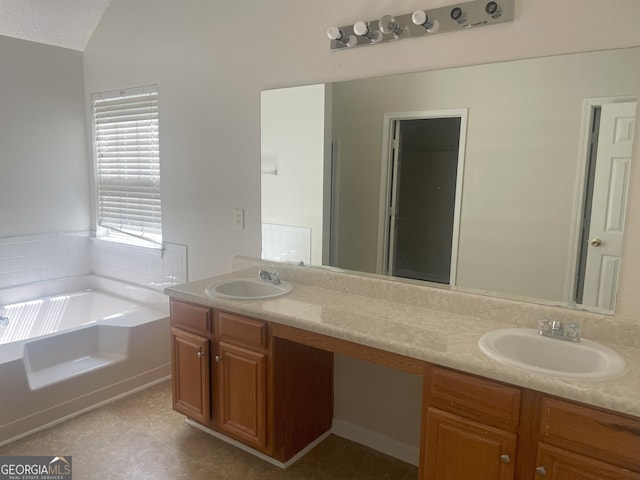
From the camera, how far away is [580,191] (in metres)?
1.75

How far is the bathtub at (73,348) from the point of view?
2.48m

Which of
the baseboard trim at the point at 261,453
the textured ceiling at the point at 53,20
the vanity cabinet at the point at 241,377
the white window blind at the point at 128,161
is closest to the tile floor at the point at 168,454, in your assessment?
the baseboard trim at the point at 261,453

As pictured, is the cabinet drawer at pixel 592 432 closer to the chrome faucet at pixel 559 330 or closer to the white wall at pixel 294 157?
the chrome faucet at pixel 559 330

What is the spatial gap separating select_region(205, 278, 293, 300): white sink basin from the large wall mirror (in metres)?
0.24

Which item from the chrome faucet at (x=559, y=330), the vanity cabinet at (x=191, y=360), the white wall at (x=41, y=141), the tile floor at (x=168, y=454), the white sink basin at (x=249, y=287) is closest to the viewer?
the chrome faucet at (x=559, y=330)

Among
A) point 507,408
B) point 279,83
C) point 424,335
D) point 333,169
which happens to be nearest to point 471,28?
point 333,169

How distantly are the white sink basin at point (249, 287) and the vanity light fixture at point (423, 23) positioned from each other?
4.18 ft

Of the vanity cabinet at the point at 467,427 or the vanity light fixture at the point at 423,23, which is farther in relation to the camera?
the vanity light fixture at the point at 423,23

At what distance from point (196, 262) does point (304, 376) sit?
129 cm

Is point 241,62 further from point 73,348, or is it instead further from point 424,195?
point 73,348

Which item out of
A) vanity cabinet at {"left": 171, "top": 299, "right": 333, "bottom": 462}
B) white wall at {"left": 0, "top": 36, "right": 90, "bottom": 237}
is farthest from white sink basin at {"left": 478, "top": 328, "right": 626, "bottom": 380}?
white wall at {"left": 0, "top": 36, "right": 90, "bottom": 237}

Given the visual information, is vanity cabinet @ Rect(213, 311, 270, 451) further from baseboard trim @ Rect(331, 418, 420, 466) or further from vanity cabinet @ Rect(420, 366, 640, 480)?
vanity cabinet @ Rect(420, 366, 640, 480)

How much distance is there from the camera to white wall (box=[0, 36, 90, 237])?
3.35m

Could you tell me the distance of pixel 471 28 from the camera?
192cm
